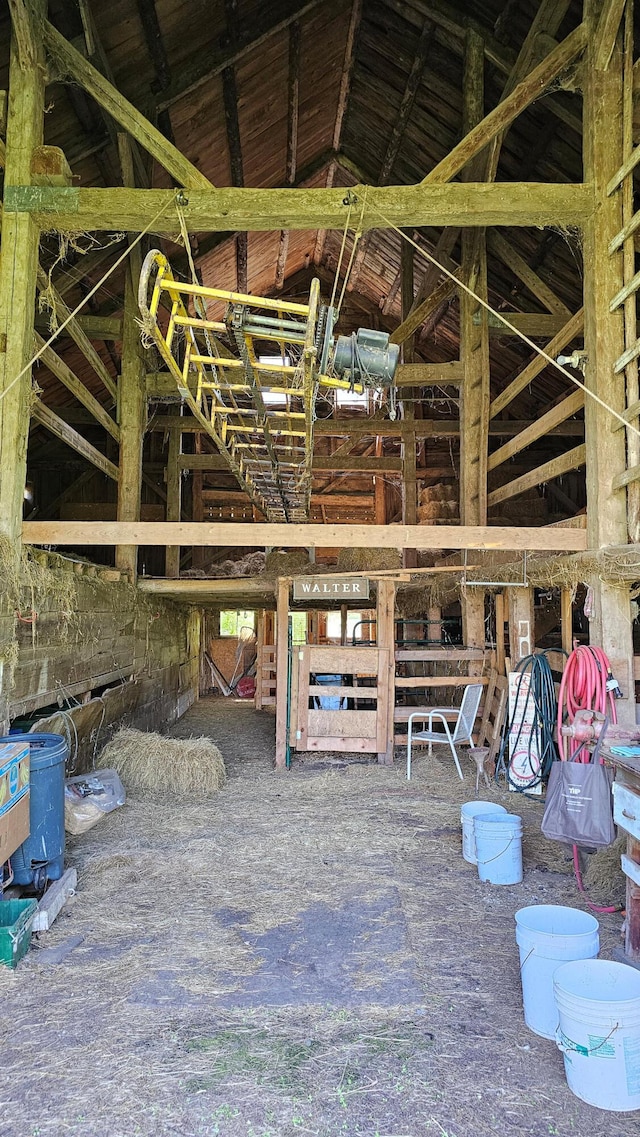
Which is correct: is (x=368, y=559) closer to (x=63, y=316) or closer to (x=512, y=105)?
(x=63, y=316)

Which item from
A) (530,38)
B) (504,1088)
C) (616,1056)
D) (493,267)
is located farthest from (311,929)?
(493,267)

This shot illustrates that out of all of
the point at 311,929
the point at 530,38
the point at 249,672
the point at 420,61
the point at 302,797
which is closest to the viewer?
the point at 311,929

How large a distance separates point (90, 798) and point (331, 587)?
3593 mm

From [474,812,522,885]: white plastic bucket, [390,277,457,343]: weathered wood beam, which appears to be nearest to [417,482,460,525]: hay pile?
[390,277,457,343]: weathered wood beam

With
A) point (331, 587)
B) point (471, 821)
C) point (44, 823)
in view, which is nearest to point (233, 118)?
point (331, 587)

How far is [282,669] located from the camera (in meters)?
7.83

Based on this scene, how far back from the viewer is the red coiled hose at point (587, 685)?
4441 mm

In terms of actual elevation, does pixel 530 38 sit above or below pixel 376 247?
below

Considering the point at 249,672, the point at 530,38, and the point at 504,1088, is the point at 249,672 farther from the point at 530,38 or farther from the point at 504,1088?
the point at 504,1088

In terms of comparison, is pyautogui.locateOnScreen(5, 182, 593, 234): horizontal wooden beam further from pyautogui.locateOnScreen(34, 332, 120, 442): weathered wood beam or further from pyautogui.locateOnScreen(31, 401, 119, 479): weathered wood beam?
pyautogui.locateOnScreen(31, 401, 119, 479): weathered wood beam

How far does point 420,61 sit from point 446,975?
9194mm

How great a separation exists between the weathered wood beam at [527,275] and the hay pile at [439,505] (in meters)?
5.23

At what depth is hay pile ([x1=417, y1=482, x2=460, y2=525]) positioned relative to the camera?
12742mm

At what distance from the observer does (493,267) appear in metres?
9.61
